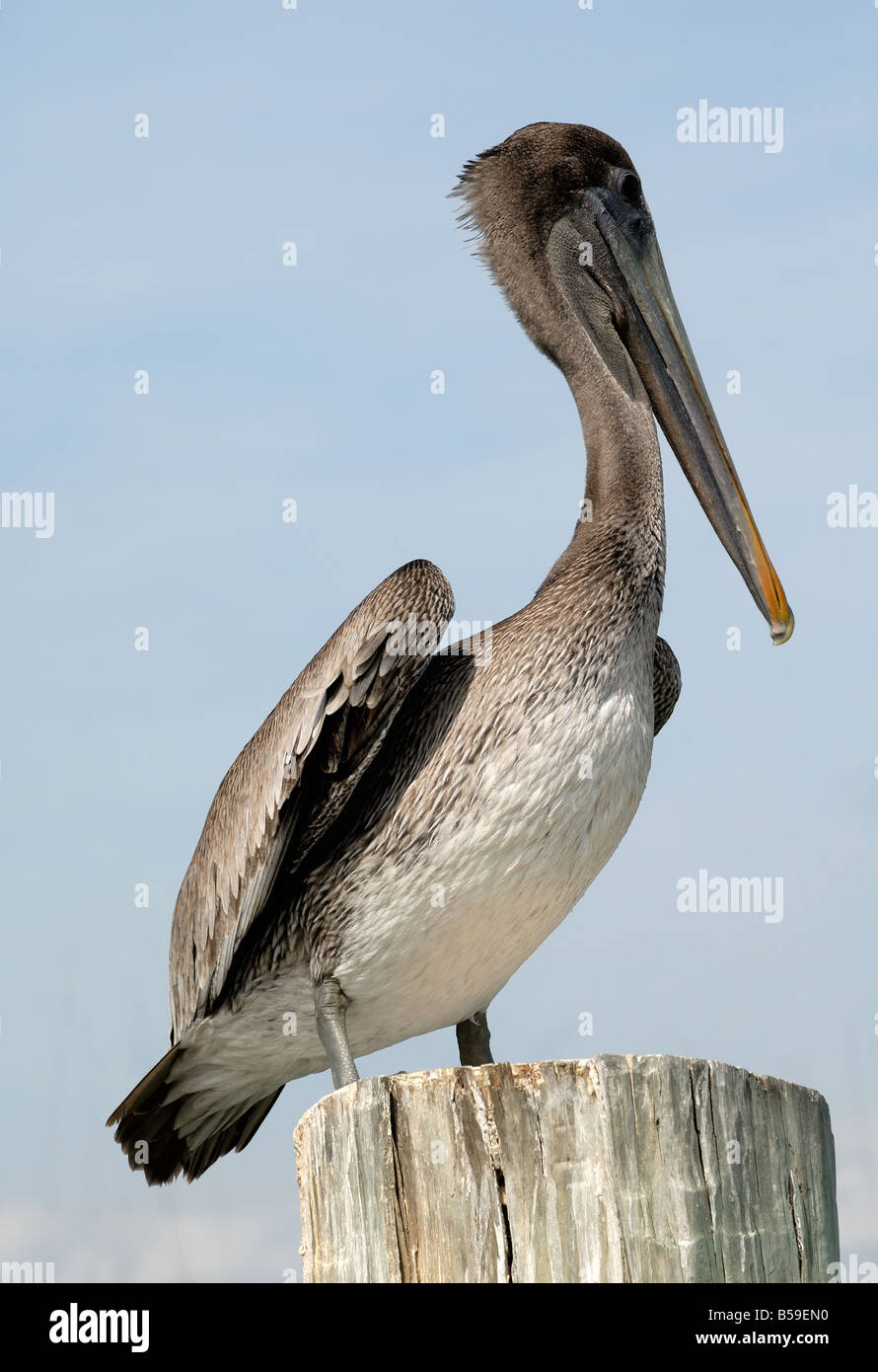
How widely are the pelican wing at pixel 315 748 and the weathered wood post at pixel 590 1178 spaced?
5.96ft

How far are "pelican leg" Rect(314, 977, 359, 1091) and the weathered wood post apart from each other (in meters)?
1.50

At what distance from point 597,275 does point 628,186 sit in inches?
14.0

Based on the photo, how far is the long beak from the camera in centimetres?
597

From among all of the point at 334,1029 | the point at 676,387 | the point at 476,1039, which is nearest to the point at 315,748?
the point at 334,1029

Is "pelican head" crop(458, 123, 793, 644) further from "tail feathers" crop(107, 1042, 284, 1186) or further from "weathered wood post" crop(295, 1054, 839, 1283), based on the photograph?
"weathered wood post" crop(295, 1054, 839, 1283)

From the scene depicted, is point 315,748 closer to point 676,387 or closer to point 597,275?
point 676,387

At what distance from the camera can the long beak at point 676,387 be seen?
19.6 ft

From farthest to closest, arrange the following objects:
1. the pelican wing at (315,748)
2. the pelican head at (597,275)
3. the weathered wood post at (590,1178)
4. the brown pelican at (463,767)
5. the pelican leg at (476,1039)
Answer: the pelican head at (597,275)
the pelican leg at (476,1039)
the pelican wing at (315,748)
the brown pelican at (463,767)
the weathered wood post at (590,1178)

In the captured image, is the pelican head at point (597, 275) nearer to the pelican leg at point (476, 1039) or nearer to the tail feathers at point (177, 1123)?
the pelican leg at point (476, 1039)

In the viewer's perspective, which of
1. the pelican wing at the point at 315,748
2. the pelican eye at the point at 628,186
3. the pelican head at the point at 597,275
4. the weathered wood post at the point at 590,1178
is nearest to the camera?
the weathered wood post at the point at 590,1178

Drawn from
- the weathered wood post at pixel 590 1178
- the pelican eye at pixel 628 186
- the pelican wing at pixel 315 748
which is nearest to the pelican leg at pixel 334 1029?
the pelican wing at pixel 315 748

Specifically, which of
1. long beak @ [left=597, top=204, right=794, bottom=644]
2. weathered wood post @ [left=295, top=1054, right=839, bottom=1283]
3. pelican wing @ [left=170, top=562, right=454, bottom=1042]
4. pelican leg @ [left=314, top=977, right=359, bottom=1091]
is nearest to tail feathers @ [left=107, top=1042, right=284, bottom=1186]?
pelican wing @ [left=170, top=562, right=454, bottom=1042]
